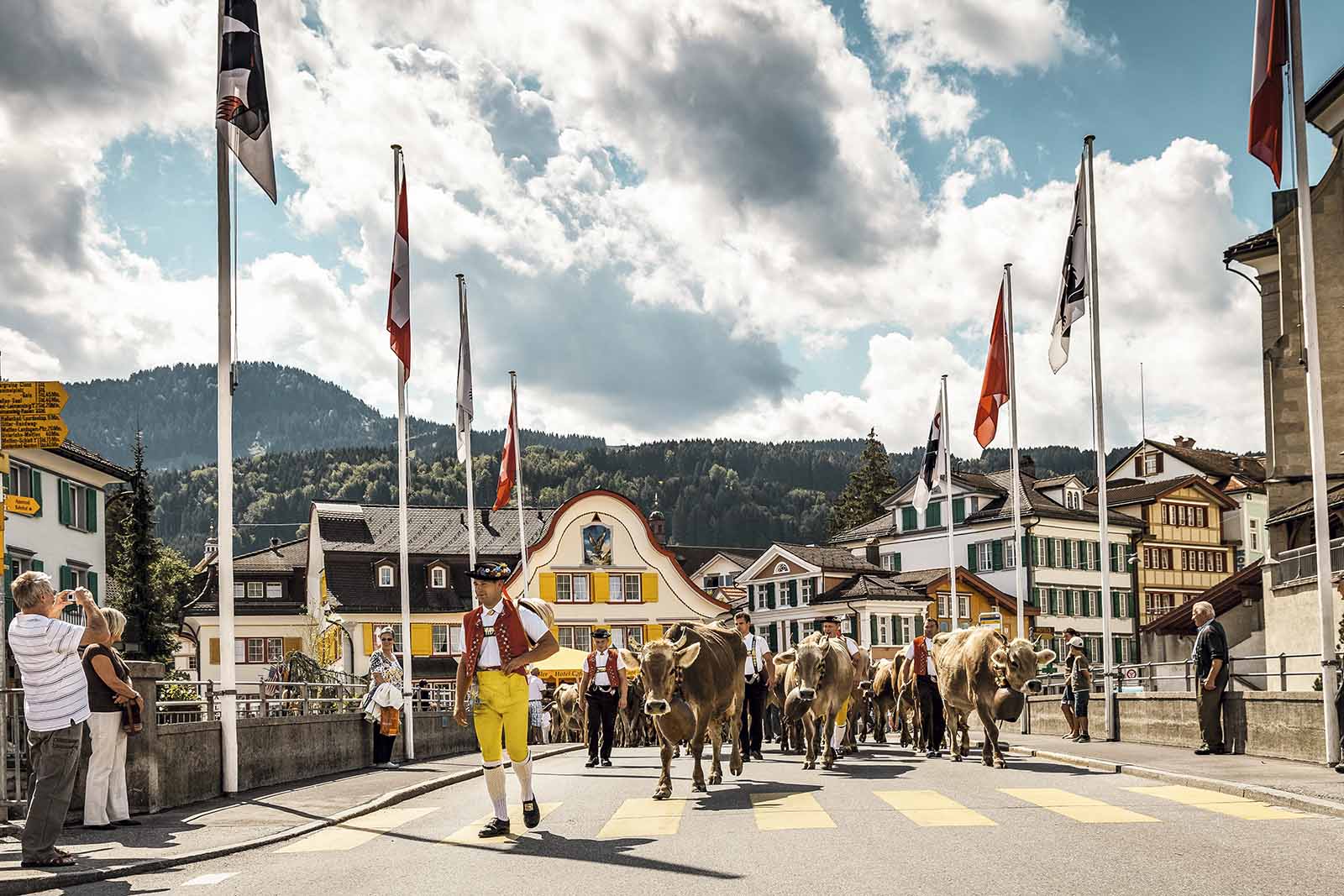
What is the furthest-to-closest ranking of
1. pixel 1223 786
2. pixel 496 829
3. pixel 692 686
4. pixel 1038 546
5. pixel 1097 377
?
pixel 1038 546, pixel 1097 377, pixel 692 686, pixel 1223 786, pixel 496 829

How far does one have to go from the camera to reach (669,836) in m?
11.5

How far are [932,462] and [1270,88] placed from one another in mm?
22034

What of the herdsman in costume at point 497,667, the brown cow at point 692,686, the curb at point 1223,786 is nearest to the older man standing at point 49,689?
the herdsman in costume at point 497,667

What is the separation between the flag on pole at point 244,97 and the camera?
1719 cm

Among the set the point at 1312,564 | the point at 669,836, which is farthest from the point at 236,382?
the point at 1312,564

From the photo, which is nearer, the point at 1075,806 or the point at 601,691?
the point at 1075,806

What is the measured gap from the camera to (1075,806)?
1296cm

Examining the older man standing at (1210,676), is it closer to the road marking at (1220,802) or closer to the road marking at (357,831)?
the road marking at (1220,802)

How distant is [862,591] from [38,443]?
6411 cm

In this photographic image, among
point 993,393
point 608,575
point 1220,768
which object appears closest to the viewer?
point 1220,768

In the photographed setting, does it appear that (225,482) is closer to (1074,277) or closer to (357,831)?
(357,831)

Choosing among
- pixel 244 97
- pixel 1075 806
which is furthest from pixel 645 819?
pixel 244 97

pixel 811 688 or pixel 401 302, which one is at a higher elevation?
pixel 401 302

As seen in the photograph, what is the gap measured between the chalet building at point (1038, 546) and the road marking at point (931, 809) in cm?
6565
